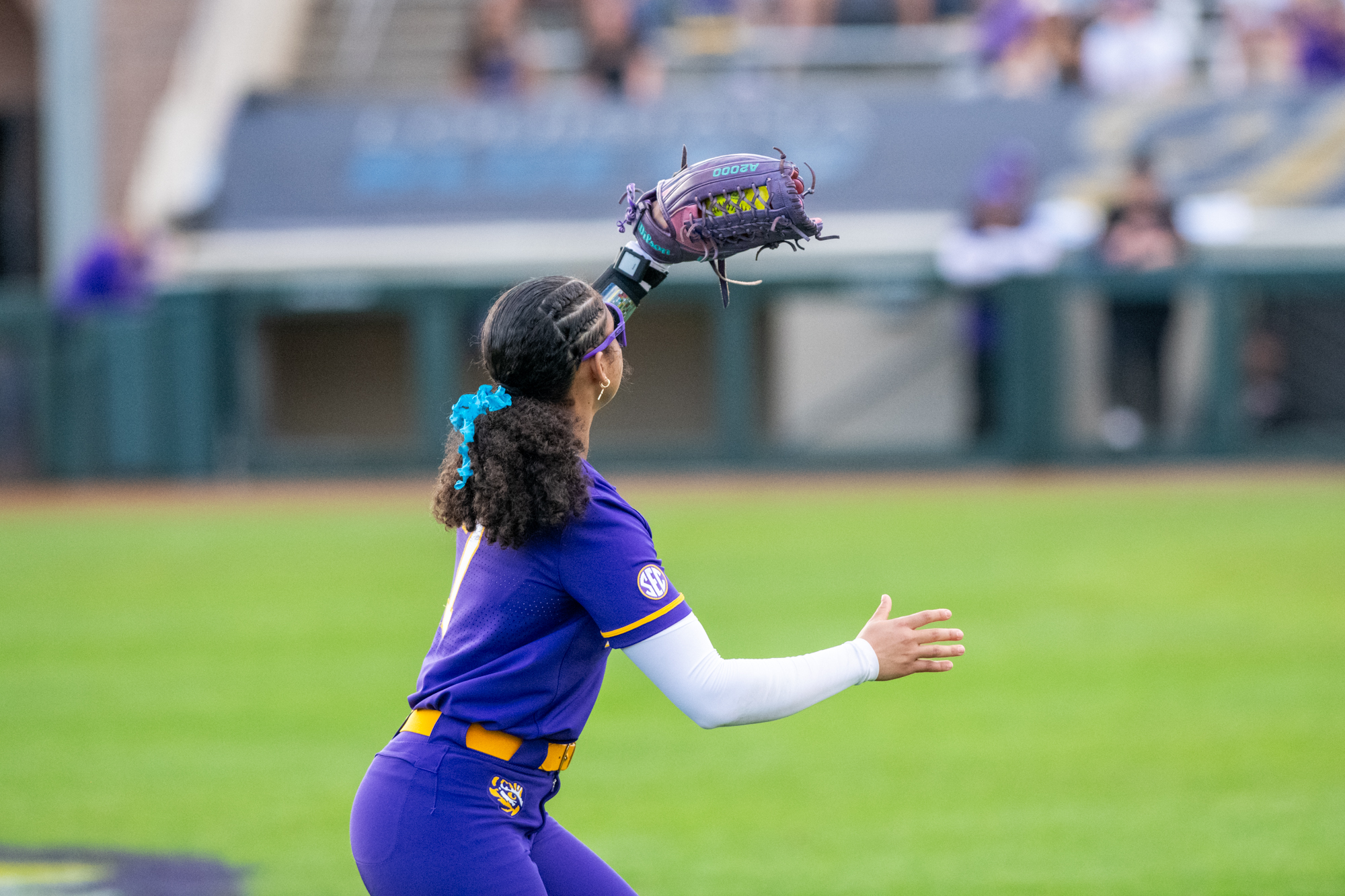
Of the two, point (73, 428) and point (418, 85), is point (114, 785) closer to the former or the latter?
point (73, 428)

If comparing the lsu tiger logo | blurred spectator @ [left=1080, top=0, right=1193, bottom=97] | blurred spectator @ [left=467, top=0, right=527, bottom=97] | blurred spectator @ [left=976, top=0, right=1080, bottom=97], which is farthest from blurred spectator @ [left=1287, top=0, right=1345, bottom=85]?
the lsu tiger logo

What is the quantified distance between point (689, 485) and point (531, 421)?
41.4ft

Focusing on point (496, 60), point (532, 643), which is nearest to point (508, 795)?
point (532, 643)

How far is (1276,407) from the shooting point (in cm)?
1594

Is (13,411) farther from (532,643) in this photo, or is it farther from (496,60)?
(532,643)

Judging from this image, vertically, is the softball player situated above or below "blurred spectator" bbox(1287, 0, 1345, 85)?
A: below

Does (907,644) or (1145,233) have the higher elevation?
(1145,233)

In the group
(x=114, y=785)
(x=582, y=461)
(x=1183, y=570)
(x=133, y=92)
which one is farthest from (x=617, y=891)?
(x=133, y=92)

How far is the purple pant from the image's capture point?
2.96 meters

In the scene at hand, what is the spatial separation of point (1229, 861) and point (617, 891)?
2.83m

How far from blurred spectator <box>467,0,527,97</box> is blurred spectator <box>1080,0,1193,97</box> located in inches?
246

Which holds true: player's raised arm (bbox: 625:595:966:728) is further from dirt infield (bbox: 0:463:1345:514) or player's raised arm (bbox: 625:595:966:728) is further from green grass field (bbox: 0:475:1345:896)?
dirt infield (bbox: 0:463:1345:514)

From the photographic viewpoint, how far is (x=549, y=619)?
9.81 ft

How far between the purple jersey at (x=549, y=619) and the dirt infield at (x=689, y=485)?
11.5 metres
